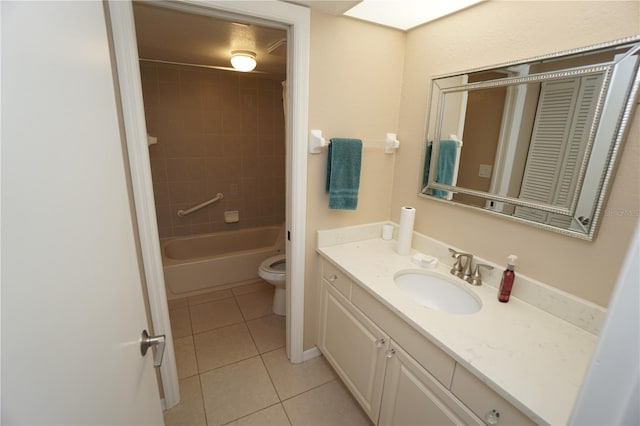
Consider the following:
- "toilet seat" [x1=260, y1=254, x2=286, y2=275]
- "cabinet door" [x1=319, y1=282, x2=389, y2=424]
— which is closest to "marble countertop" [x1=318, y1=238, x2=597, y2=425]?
"cabinet door" [x1=319, y1=282, x2=389, y2=424]

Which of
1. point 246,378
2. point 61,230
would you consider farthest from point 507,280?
point 246,378

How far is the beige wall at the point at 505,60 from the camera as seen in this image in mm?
963

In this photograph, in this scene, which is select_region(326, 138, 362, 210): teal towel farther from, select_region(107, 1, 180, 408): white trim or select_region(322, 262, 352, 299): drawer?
select_region(107, 1, 180, 408): white trim

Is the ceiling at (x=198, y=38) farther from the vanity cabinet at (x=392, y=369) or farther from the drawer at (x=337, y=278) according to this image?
the vanity cabinet at (x=392, y=369)

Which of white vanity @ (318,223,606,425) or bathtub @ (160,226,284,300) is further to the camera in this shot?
bathtub @ (160,226,284,300)

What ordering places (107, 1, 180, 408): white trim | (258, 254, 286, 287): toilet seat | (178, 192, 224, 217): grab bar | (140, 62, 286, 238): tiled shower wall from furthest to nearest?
(178, 192, 224, 217): grab bar, (140, 62, 286, 238): tiled shower wall, (258, 254, 286, 287): toilet seat, (107, 1, 180, 408): white trim

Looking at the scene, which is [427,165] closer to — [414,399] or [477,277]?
[477,277]

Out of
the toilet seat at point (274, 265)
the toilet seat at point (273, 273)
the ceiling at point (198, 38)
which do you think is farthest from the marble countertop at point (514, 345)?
the ceiling at point (198, 38)

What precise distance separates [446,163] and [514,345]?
Result: 95 centimetres

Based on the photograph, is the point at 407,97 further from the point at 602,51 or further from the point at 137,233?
the point at 137,233

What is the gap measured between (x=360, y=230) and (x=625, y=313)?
1.57m

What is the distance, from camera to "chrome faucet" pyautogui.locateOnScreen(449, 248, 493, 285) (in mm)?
1388

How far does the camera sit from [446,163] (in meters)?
1.58

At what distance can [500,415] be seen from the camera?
2.81ft
